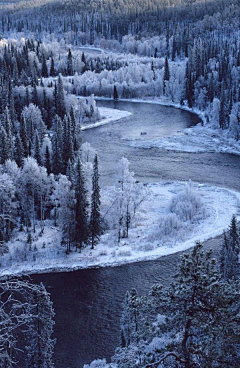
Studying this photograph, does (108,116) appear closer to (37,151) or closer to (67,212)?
(37,151)

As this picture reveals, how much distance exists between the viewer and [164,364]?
17.1 meters

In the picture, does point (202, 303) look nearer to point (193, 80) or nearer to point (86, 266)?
point (86, 266)

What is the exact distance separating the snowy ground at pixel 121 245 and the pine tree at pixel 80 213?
134cm

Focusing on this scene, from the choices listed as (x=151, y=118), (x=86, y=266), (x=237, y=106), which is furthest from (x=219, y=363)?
(x=151, y=118)

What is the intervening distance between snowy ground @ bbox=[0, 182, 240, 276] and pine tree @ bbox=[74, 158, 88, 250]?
4.39 feet

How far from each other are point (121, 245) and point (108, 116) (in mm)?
79343

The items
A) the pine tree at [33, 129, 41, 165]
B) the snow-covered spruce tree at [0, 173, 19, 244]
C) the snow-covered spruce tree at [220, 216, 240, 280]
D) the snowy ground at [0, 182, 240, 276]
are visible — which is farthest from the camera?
the pine tree at [33, 129, 41, 165]

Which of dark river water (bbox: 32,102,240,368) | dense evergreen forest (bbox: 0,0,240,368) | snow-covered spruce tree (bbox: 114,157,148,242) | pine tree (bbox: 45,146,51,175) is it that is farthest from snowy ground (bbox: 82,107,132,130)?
snow-covered spruce tree (bbox: 114,157,148,242)

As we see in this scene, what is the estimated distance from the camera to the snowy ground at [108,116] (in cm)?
12209

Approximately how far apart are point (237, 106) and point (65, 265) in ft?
244

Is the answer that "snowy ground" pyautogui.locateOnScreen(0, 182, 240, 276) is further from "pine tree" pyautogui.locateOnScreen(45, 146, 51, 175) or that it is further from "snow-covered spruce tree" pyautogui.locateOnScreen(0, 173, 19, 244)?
"pine tree" pyautogui.locateOnScreen(45, 146, 51, 175)

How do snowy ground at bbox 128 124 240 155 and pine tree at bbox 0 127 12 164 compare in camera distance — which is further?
snowy ground at bbox 128 124 240 155

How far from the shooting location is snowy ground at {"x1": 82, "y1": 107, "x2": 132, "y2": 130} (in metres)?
122

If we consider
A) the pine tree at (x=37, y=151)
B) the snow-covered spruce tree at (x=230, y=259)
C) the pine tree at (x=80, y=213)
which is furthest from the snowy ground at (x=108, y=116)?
the snow-covered spruce tree at (x=230, y=259)
